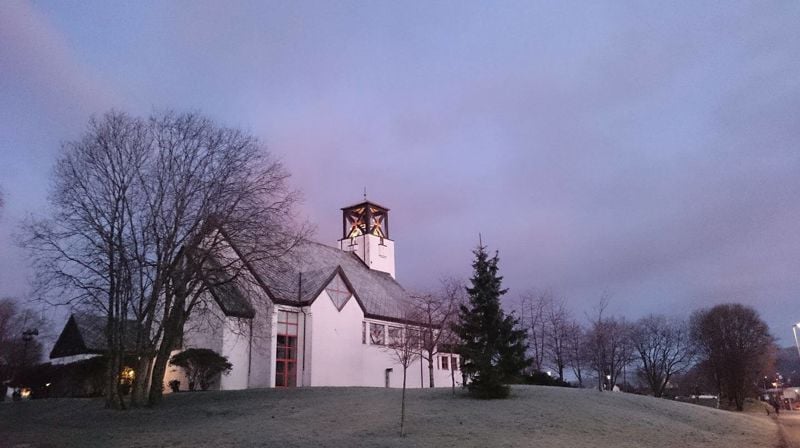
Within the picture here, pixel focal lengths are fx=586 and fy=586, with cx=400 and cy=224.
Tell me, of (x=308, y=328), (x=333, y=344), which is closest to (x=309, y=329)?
(x=308, y=328)

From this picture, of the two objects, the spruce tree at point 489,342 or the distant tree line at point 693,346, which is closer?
the spruce tree at point 489,342

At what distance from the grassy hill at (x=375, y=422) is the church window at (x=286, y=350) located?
335 inches

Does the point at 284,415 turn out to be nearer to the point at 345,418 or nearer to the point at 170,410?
the point at 345,418

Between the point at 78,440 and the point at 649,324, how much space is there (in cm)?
7028

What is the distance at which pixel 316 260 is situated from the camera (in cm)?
4872

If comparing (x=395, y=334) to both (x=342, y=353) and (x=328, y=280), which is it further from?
(x=328, y=280)

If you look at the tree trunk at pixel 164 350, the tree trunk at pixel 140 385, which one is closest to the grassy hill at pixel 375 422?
the tree trunk at pixel 164 350

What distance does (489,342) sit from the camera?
27.7 metres

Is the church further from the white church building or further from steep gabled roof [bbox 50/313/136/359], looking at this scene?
steep gabled roof [bbox 50/313/136/359]

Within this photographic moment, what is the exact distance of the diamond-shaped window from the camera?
43.2m

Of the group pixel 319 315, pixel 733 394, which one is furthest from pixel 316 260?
pixel 733 394

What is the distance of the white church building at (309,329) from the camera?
118 ft

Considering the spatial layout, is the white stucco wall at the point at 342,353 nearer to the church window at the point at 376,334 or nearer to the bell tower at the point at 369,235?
the church window at the point at 376,334

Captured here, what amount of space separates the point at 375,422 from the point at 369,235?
138ft
